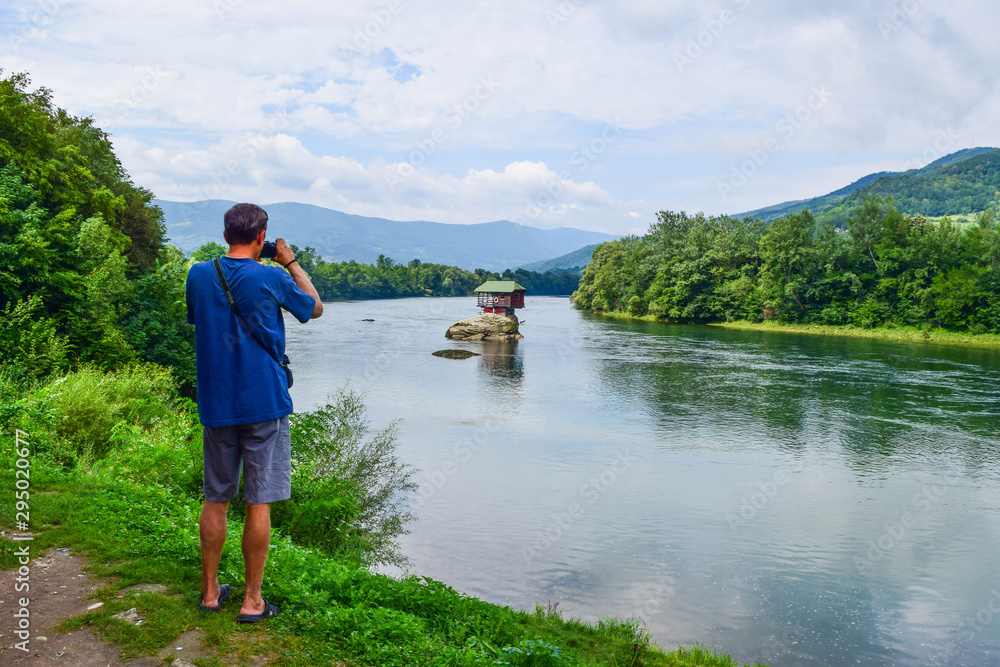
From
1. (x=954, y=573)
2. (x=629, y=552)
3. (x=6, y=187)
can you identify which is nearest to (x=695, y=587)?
(x=629, y=552)

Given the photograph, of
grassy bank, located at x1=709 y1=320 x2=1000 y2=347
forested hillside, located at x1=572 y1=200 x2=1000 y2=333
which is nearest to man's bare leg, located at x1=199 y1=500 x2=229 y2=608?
grassy bank, located at x1=709 y1=320 x2=1000 y2=347

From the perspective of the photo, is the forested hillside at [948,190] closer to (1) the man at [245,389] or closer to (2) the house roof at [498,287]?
(2) the house roof at [498,287]

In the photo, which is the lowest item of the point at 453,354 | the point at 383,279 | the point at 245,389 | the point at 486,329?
the point at 453,354

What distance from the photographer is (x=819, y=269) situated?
67.8 meters

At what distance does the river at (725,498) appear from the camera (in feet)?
34.8

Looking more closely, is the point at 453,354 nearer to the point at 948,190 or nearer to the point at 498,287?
the point at 498,287

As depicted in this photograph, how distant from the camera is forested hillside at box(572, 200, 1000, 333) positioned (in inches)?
2239

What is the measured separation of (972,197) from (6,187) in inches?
7181

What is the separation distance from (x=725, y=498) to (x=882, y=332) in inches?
2047

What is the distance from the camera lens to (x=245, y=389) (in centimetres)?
398

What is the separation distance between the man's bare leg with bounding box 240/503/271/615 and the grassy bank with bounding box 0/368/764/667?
0.15 metres

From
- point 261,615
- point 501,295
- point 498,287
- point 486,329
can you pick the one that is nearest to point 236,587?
point 261,615

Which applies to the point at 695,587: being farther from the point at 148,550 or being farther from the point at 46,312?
the point at 46,312

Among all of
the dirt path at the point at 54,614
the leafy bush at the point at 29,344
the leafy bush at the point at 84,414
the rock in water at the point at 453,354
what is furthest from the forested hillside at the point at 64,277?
the rock in water at the point at 453,354
